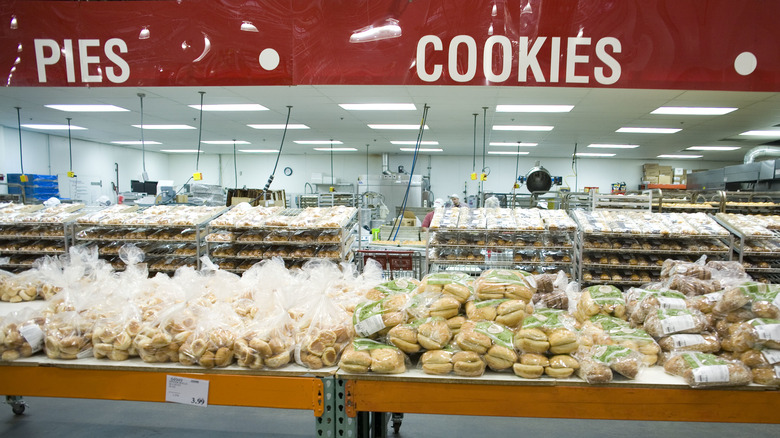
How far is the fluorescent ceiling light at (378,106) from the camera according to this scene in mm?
7309

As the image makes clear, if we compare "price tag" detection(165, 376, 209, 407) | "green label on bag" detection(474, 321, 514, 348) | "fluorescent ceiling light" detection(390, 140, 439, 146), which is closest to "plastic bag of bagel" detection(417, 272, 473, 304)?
"green label on bag" detection(474, 321, 514, 348)

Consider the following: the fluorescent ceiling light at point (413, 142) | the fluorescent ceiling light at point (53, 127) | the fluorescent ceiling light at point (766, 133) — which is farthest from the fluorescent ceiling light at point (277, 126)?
the fluorescent ceiling light at point (766, 133)

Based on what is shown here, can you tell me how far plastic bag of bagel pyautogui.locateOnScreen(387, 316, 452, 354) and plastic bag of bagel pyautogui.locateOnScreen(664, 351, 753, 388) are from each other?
2.50 feet

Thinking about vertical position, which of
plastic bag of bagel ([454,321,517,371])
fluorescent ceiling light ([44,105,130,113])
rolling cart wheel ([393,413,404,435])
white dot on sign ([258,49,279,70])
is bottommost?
rolling cart wheel ([393,413,404,435])

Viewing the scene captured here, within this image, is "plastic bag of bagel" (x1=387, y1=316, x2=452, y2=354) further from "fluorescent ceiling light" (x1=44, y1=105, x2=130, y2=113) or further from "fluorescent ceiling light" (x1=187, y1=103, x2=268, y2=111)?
"fluorescent ceiling light" (x1=44, y1=105, x2=130, y2=113)

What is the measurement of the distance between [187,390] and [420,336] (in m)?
0.84

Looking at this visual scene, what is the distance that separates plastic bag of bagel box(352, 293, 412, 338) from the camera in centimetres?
145

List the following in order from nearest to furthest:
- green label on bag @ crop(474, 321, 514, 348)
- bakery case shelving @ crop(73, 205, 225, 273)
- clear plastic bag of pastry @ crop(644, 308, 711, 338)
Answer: green label on bag @ crop(474, 321, 514, 348) < clear plastic bag of pastry @ crop(644, 308, 711, 338) < bakery case shelving @ crop(73, 205, 225, 273)

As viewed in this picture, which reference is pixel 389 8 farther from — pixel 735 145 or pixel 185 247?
pixel 735 145

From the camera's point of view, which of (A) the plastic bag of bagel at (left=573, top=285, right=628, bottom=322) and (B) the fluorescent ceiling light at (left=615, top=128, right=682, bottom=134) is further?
(B) the fluorescent ceiling light at (left=615, top=128, right=682, bottom=134)

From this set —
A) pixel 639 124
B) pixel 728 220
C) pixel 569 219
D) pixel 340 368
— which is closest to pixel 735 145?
pixel 639 124

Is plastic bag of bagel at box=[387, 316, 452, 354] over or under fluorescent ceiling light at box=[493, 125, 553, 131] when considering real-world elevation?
under

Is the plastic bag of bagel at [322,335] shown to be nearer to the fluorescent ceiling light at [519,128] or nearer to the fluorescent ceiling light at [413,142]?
the fluorescent ceiling light at [519,128]

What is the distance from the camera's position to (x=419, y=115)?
26.5ft
